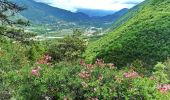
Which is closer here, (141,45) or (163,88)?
(163,88)

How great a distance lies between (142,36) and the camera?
155 metres

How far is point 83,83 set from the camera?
16.1 m

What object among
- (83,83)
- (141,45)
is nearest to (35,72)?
(83,83)

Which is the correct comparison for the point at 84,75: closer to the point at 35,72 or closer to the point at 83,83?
the point at 83,83

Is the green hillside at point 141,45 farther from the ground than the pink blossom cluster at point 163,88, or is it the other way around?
the pink blossom cluster at point 163,88

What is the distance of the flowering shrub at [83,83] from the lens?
50.6ft

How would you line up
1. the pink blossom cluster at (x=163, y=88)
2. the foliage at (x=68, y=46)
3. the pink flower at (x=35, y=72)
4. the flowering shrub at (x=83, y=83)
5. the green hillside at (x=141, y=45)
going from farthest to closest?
the green hillside at (x=141, y=45), the foliage at (x=68, y=46), the pink flower at (x=35, y=72), the pink blossom cluster at (x=163, y=88), the flowering shrub at (x=83, y=83)

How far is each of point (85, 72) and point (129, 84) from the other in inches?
78.7

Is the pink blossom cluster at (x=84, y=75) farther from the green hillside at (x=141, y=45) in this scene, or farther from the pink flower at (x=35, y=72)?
the green hillside at (x=141, y=45)

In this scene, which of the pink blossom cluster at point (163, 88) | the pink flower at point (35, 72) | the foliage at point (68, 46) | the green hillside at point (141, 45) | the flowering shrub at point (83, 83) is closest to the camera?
the flowering shrub at point (83, 83)

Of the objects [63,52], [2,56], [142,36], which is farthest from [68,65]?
[142,36]

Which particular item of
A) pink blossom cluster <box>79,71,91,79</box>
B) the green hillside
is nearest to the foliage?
the green hillside

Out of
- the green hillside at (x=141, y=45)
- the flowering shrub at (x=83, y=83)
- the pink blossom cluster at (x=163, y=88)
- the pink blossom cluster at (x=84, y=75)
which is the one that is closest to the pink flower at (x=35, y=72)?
the flowering shrub at (x=83, y=83)

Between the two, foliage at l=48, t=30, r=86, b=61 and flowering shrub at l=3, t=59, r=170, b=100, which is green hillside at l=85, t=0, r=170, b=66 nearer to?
foliage at l=48, t=30, r=86, b=61
